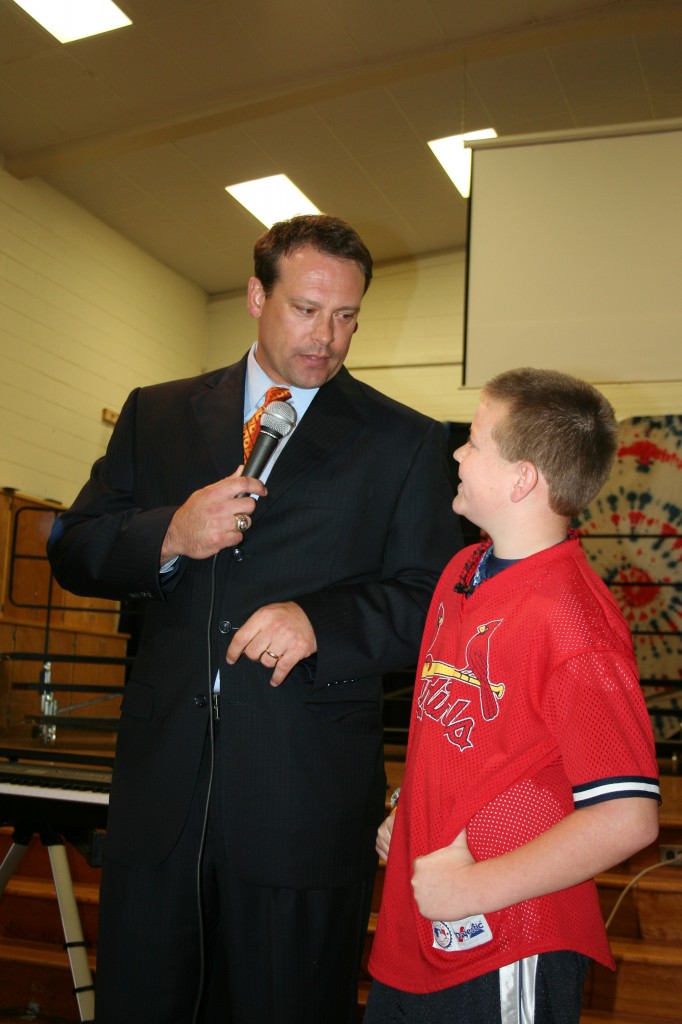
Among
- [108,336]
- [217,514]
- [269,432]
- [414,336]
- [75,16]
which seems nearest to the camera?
[217,514]

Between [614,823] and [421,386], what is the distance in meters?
8.08

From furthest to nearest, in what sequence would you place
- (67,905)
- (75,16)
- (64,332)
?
(64,332) < (75,16) < (67,905)

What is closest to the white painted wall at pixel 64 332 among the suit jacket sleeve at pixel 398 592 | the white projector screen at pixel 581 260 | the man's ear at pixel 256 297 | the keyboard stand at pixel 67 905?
the white projector screen at pixel 581 260

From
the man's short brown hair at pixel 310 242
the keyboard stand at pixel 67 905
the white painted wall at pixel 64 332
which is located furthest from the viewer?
the white painted wall at pixel 64 332

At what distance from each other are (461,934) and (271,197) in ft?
24.4

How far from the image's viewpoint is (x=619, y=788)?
98cm

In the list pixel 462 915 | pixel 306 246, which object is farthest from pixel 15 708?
pixel 462 915

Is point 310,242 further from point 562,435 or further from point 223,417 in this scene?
point 562,435

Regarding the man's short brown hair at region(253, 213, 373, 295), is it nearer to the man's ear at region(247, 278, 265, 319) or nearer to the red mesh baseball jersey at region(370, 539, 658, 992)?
the man's ear at region(247, 278, 265, 319)

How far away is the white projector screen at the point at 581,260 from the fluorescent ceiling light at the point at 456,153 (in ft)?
6.84

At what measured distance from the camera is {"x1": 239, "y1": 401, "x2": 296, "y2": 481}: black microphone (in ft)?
4.76

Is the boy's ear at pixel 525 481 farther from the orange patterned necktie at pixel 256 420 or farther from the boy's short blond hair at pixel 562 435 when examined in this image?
the orange patterned necktie at pixel 256 420

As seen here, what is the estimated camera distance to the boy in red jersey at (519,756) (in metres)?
0.99

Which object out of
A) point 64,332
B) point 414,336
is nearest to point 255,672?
point 64,332
